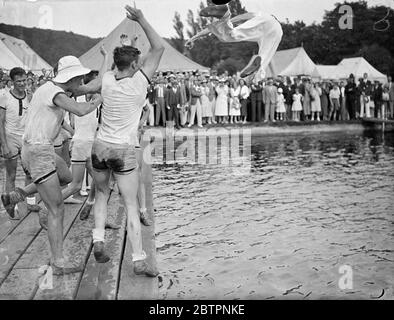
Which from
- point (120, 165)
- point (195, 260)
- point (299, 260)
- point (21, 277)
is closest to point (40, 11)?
point (120, 165)

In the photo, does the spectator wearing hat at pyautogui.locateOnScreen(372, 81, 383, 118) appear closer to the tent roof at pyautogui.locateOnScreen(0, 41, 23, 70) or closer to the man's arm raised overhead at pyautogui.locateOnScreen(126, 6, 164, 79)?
the tent roof at pyautogui.locateOnScreen(0, 41, 23, 70)

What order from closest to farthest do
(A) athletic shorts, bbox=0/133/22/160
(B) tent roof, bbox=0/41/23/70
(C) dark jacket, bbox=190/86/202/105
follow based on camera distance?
(A) athletic shorts, bbox=0/133/22/160 < (B) tent roof, bbox=0/41/23/70 < (C) dark jacket, bbox=190/86/202/105

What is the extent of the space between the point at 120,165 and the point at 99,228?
2.21ft

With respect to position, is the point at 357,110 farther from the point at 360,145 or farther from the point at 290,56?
the point at 360,145

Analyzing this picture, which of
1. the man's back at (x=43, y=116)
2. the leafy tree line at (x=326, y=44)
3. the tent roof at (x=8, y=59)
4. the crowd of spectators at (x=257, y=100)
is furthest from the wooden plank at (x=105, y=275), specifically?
the crowd of spectators at (x=257, y=100)

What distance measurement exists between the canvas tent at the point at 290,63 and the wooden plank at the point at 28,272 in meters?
16.9

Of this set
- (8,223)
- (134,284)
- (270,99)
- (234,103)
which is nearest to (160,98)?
A: (234,103)

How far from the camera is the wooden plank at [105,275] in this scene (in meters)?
4.50

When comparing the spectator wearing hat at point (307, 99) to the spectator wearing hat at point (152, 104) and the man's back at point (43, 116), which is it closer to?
the spectator wearing hat at point (152, 104)

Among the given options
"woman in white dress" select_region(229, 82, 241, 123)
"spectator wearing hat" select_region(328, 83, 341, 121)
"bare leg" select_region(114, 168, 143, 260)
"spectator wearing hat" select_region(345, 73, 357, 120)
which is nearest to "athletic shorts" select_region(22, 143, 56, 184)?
"bare leg" select_region(114, 168, 143, 260)

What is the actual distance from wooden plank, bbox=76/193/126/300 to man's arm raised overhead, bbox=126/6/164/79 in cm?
185

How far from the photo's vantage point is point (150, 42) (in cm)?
475

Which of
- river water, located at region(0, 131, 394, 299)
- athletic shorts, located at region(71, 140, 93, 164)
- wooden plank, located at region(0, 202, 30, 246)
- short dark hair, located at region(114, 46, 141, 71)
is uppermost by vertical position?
short dark hair, located at region(114, 46, 141, 71)

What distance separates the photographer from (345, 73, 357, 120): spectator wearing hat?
23.0 m
